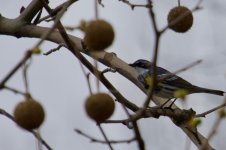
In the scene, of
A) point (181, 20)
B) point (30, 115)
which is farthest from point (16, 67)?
point (181, 20)

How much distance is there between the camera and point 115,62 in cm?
287

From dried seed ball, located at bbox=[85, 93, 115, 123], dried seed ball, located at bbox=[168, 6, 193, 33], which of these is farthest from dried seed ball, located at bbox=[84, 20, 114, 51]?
dried seed ball, located at bbox=[168, 6, 193, 33]

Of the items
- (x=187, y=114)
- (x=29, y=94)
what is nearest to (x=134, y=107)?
(x=187, y=114)

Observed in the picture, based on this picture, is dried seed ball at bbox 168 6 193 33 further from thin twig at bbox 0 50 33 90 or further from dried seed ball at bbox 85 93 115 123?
thin twig at bbox 0 50 33 90

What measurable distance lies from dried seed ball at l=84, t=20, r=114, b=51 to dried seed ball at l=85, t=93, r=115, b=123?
11 centimetres

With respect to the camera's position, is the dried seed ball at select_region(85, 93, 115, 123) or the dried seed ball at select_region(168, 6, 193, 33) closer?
the dried seed ball at select_region(85, 93, 115, 123)

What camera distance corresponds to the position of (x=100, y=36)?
1.19 m

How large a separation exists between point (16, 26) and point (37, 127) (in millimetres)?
1480

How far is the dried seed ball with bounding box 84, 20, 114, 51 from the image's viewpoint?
1188 millimetres

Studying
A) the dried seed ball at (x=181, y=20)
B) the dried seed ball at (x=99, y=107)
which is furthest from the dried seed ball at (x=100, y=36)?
the dried seed ball at (x=181, y=20)

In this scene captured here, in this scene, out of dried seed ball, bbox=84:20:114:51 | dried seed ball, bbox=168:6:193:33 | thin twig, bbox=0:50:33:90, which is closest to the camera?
thin twig, bbox=0:50:33:90

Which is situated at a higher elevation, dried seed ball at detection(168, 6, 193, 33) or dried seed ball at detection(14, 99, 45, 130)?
dried seed ball at detection(168, 6, 193, 33)

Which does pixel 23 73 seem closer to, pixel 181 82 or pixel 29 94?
pixel 29 94

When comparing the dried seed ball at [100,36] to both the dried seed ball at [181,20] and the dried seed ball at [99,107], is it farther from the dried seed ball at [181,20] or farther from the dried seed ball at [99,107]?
the dried seed ball at [181,20]
